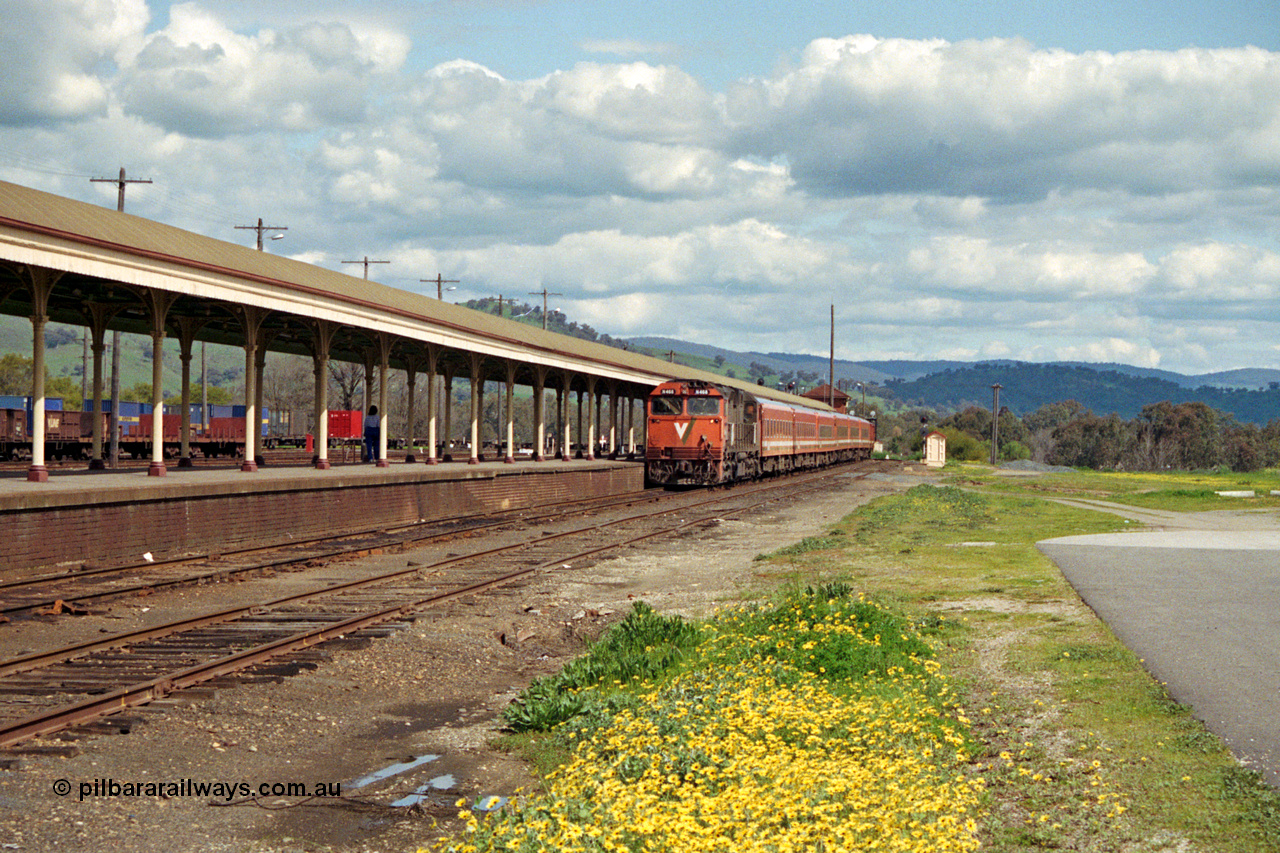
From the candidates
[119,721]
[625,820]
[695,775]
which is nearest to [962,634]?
[695,775]

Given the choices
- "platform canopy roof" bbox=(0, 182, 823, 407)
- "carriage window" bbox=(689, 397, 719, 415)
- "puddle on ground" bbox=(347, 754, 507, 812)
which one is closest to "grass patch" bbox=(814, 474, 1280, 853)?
"puddle on ground" bbox=(347, 754, 507, 812)

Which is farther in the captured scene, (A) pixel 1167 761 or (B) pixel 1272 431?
(B) pixel 1272 431

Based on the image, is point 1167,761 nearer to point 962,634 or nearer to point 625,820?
point 625,820

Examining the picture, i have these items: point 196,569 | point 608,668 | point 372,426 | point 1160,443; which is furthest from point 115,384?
point 1160,443

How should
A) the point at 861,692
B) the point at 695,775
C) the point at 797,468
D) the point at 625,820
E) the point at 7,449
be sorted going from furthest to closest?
the point at 797,468 → the point at 7,449 → the point at 861,692 → the point at 695,775 → the point at 625,820

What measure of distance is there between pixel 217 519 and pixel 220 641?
10.1 m

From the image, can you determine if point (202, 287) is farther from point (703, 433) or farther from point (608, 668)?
point (703, 433)

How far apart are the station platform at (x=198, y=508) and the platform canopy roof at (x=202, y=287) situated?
3.66m

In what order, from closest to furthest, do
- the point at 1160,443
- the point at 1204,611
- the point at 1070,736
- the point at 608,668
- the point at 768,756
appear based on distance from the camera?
the point at 768,756 < the point at 1070,736 < the point at 608,668 < the point at 1204,611 < the point at 1160,443

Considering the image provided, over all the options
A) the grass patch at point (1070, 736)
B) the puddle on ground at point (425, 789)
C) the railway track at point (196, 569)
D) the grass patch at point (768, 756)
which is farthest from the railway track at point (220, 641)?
the grass patch at point (1070, 736)

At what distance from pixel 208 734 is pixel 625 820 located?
3819mm

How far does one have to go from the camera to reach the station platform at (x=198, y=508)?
16.7 metres

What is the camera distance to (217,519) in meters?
20.5

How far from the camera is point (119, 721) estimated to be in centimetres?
801
